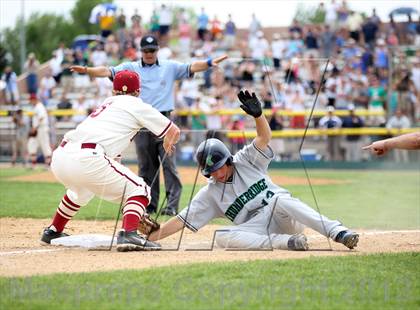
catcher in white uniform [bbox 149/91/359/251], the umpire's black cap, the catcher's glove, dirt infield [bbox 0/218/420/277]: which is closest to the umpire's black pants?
the umpire's black cap

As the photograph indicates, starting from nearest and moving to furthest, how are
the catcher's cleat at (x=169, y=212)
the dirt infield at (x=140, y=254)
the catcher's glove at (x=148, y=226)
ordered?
1. the dirt infield at (x=140, y=254)
2. the catcher's glove at (x=148, y=226)
3. the catcher's cleat at (x=169, y=212)

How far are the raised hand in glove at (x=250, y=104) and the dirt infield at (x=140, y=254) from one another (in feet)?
4.33

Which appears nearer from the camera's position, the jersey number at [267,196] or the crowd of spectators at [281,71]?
the jersey number at [267,196]

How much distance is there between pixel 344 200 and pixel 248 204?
7.76m

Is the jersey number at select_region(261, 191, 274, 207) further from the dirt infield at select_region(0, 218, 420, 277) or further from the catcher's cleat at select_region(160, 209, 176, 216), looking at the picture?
the catcher's cleat at select_region(160, 209, 176, 216)

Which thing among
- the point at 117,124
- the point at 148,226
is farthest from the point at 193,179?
the point at 117,124

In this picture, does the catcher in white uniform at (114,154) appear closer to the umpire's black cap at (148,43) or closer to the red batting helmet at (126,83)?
the red batting helmet at (126,83)

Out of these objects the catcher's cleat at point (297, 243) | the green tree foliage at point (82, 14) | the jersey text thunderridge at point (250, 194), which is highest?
the jersey text thunderridge at point (250, 194)

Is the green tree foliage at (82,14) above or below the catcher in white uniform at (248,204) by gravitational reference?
below

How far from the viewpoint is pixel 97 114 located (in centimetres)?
859

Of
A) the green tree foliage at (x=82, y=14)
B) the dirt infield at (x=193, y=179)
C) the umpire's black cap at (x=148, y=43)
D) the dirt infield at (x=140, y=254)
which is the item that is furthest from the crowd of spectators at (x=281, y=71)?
the green tree foliage at (x=82, y=14)

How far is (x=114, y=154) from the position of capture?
8641 mm

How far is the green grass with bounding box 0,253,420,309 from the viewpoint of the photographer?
6.07 m

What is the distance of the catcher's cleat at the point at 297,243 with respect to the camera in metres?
8.43
